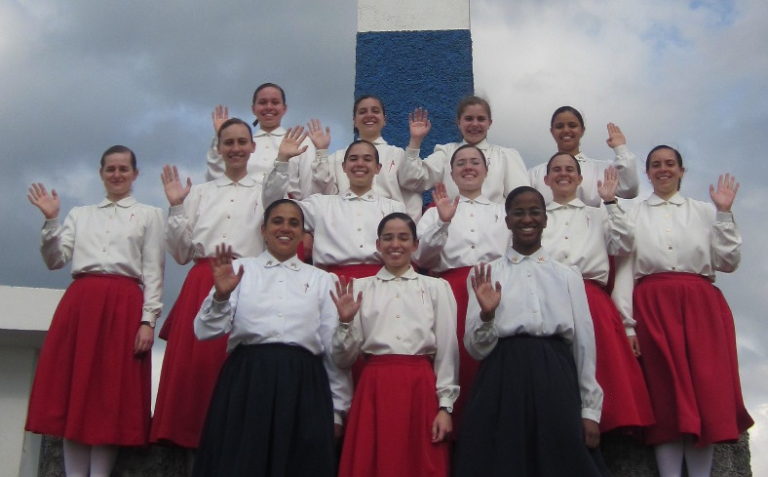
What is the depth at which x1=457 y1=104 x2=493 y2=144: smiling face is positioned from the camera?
565 centimetres

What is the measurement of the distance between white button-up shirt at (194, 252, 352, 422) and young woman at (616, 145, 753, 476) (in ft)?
5.26

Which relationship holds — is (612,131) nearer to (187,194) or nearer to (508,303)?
(508,303)

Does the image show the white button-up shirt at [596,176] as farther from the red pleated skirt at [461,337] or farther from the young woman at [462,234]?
the red pleated skirt at [461,337]

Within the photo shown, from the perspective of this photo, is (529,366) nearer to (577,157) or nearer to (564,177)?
(564,177)

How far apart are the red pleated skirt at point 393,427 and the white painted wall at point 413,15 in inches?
149

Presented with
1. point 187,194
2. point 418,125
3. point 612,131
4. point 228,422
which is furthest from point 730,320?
point 187,194

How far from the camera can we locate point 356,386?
4.39m

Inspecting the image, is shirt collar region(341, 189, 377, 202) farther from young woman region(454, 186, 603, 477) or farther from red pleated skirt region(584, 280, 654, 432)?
red pleated skirt region(584, 280, 654, 432)

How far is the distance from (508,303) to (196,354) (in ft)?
5.37

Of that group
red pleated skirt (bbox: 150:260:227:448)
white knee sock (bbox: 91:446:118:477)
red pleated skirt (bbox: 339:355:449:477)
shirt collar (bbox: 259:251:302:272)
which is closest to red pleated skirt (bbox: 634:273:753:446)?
red pleated skirt (bbox: 339:355:449:477)

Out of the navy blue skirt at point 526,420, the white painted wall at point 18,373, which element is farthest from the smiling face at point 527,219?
the white painted wall at point 18,373

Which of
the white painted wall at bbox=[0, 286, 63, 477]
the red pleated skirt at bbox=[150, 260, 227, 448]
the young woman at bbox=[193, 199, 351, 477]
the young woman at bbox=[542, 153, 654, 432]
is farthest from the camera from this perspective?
→ the white painted wall at bbox=[0, 286, 63, 477]

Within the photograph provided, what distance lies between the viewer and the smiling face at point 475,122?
565cm

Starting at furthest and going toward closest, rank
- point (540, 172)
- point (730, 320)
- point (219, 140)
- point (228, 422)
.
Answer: point (540, 172), point (219, 140), point (730, 320), point (228, 422)
